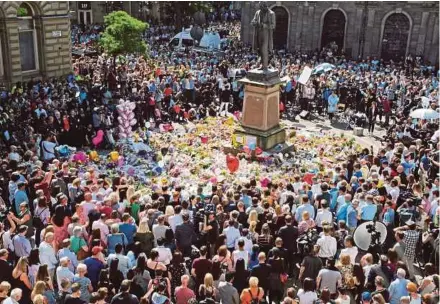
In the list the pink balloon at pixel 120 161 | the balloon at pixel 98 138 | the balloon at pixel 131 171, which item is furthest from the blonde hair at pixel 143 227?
the balloon at pixel 98 138

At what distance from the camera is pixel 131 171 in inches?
667

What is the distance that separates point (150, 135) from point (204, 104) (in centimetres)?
487

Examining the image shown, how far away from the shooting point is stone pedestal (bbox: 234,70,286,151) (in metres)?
18.8

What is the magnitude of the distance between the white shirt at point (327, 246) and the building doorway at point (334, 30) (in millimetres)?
33180

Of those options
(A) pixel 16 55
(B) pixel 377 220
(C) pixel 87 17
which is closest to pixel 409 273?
(B) pixel 377 220

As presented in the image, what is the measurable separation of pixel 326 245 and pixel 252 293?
2148 millimetres

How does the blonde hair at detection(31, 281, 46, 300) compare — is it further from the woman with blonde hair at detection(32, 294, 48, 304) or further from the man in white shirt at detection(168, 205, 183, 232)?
the man in white shirt at detection(168, 205, 183, 232)

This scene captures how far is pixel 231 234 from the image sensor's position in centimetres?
1061

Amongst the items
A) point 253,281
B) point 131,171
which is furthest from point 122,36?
point 253,281

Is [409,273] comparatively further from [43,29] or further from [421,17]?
[421,17]

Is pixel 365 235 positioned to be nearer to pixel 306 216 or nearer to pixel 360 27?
pixel 306 216

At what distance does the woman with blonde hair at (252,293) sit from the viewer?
8.83 metres

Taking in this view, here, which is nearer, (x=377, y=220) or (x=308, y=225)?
(x=308, y=225)

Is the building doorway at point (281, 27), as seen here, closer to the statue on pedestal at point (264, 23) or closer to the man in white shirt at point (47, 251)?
the statue on pedestal at point (264, 23)
